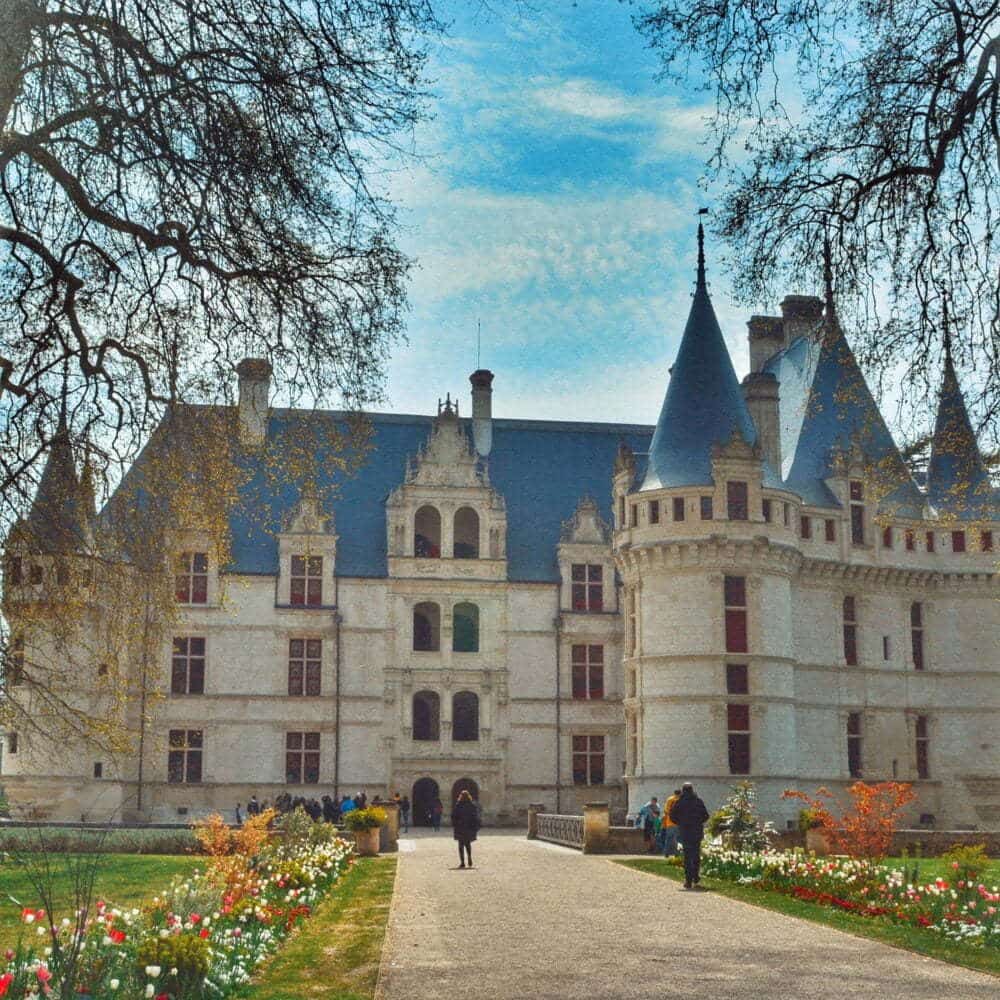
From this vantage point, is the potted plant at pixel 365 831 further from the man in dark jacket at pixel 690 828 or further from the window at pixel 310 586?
the window at pixel 310 586

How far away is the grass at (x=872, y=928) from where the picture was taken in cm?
1133

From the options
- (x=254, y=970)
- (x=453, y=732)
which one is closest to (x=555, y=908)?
(x=254, y=970)

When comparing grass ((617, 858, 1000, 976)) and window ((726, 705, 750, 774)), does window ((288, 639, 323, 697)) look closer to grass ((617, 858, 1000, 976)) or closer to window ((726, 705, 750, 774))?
window ((726, 705, 750, 774))

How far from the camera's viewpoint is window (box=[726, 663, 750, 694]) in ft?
115

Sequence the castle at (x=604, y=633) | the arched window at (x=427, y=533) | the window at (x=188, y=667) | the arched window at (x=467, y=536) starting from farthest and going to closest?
the arched window at (x=467, y=536)
the arched window at (x=427, y=533)
the window at (x=188, y=667)
the castle at (x=604, y=633)

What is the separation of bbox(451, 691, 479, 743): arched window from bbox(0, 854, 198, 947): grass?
52.9 feet

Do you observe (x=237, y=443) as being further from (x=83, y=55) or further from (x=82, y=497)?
(x=83, y=55)

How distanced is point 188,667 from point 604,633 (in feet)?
39.0

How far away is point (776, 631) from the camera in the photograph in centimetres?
3559

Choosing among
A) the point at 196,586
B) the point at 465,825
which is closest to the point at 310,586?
the point at 196,586

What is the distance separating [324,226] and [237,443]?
271 cm

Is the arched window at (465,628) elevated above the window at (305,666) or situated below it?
above

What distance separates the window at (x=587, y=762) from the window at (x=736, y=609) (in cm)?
773

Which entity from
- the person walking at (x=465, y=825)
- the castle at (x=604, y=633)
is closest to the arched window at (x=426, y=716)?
the castle at (x=604, y=633)
